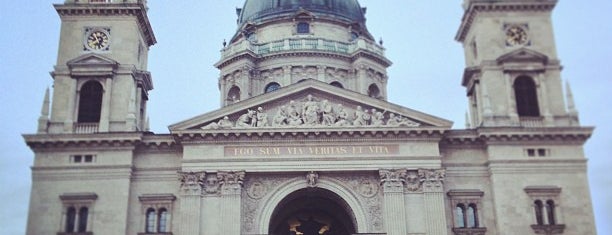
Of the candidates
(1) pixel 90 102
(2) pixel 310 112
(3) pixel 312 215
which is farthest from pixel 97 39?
(3) pixel 312 215

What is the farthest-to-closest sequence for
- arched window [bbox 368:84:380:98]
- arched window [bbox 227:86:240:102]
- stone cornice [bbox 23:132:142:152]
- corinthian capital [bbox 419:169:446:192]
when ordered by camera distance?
arched window [bbox 227:86:240:102] → arched window [bbox 368:84:380:98] → stone cornice [bbox 23:132:142:152] → corinthian capital [bbox 419:169:446:192]

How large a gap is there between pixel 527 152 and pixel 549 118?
89.0 inches

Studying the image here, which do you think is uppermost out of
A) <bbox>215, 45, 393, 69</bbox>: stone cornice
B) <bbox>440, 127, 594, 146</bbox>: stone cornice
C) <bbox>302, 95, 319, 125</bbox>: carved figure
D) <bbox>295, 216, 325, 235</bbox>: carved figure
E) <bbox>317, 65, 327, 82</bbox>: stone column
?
<bbox>215, 45, 393, 69</bbox>: stone cornice

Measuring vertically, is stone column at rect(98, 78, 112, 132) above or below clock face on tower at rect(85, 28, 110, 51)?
below

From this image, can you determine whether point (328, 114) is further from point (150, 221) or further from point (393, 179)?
point (150, 221)

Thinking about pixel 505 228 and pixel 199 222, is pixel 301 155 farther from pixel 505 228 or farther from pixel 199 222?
pixel 505 228

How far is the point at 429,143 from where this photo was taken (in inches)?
1457

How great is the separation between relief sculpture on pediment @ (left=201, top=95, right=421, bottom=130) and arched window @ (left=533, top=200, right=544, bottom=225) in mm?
6832

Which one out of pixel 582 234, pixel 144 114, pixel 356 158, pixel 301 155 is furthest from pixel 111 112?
pixel 582 234

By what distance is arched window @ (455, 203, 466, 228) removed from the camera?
36.5 m

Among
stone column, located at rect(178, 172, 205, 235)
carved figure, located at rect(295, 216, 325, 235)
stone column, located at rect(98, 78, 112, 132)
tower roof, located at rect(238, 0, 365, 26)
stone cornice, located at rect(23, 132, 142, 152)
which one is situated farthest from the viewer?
tower roof, located at rect(238, 0, 365, 26)

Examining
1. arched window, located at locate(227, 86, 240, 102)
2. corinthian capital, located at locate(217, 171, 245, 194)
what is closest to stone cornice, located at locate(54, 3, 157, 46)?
corinthian capital, located at locate(217, 171, 245, 194)

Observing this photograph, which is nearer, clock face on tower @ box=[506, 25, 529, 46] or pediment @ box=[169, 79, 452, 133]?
pediment @ box=[169, 79, 452, 133]

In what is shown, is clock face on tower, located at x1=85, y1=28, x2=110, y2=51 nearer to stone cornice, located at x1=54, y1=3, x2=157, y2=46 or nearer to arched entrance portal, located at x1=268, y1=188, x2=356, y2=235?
stone cornice, located at x1=54, y1=3, x2=157, y2=46
